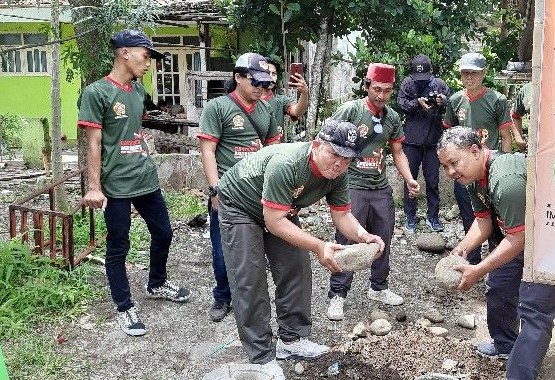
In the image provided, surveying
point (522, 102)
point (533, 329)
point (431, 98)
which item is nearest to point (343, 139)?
point (533, 329)

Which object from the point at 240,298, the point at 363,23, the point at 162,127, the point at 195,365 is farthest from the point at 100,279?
the point at 162,127

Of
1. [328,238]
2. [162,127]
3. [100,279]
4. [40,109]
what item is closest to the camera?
[100,279]

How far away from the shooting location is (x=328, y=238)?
725 centimetres

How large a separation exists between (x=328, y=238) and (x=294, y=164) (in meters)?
3.72

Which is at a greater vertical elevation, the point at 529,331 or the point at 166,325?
the point at 529,331

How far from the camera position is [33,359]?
433 cm

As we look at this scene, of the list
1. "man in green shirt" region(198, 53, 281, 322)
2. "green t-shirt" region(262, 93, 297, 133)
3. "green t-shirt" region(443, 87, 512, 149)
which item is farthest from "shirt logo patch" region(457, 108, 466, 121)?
"man in green shirt" region(198, 53, 281, 322)

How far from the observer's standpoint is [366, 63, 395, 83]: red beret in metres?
4.86

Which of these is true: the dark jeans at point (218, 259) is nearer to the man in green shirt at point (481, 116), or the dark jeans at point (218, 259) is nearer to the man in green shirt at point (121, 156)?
the man in green shirt at point (121, 156)

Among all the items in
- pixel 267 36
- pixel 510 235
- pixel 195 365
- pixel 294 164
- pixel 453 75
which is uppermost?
pixel 267 36

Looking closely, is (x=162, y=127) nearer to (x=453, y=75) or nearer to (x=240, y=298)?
(x=453, y=75)

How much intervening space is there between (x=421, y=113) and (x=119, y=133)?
371cm

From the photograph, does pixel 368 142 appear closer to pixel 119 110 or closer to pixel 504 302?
pixel 504 302

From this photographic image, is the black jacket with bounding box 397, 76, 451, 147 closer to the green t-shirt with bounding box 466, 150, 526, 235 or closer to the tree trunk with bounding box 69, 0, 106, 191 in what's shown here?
the green t-shirt with bounding box 466, 150, 526, 235
